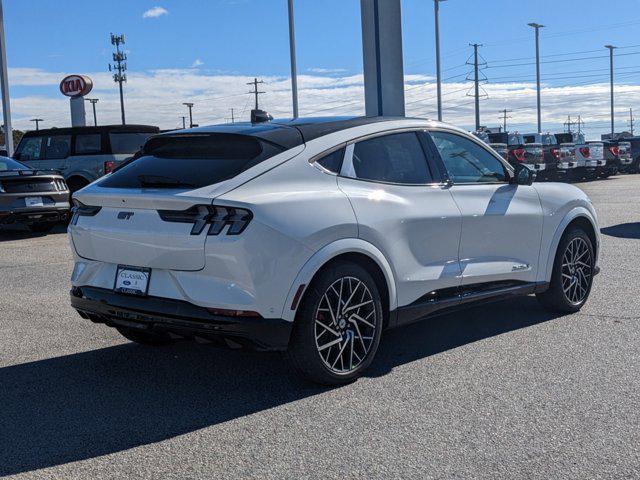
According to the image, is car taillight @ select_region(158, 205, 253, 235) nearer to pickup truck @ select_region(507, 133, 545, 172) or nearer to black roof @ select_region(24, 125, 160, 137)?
black roof @ select_region(24, 125, 160, 137)

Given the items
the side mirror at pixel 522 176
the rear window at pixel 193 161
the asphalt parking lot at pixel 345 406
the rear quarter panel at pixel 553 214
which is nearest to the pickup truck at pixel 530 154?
the rear quarter panel at pixel 553 214

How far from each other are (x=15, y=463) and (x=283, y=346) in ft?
5.11

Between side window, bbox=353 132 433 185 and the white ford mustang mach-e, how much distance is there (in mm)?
11

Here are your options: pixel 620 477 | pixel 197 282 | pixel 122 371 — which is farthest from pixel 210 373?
pixel 620 477

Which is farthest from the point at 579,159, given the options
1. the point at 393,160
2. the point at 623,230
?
the point at 393,160

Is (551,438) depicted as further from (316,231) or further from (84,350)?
(84,350)

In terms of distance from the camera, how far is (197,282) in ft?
15.1

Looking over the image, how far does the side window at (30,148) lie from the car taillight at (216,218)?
13881 mm

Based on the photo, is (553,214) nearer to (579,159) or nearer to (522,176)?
(522,176)

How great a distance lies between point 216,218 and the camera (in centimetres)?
457

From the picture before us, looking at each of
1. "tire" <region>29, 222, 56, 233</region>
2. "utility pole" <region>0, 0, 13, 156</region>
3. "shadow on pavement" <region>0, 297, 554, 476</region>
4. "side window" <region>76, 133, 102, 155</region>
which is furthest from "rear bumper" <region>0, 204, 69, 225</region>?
"utility pole" <region>0, 0, 13, 156</region>

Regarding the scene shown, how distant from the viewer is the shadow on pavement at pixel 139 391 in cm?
415

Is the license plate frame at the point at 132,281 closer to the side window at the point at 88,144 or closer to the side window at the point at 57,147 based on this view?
the side window at the point at 88,144

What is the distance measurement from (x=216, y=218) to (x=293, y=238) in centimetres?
45
